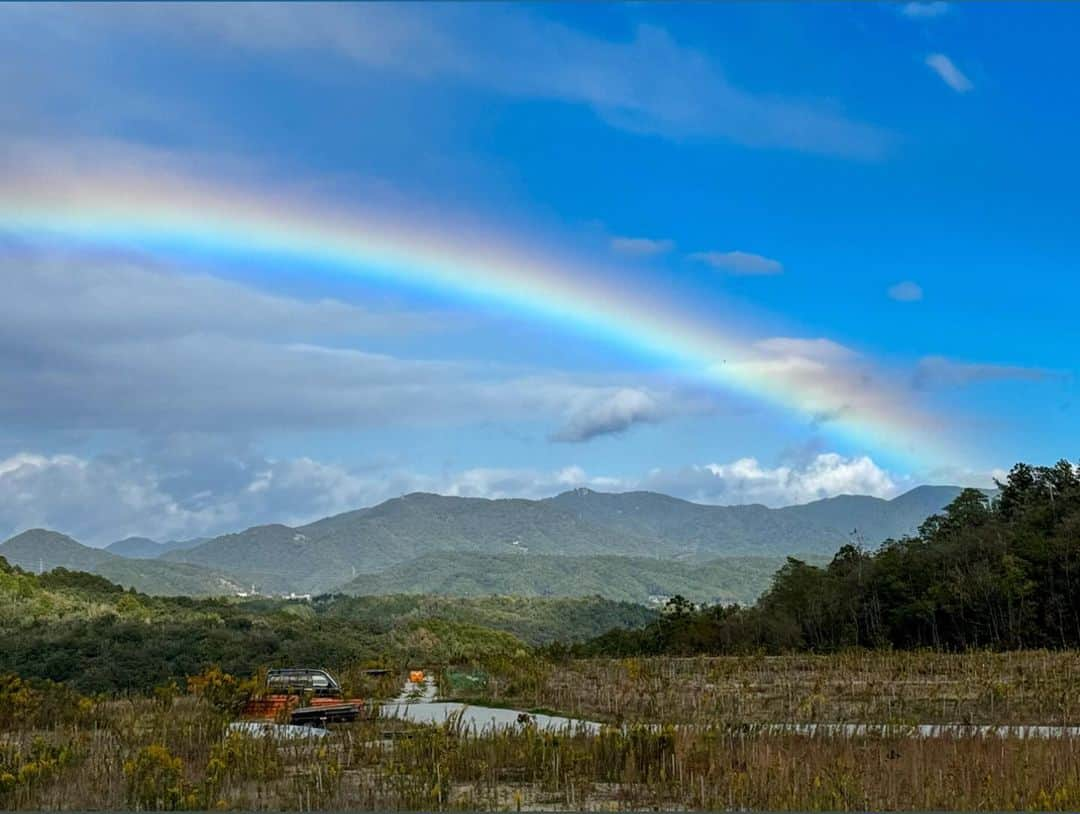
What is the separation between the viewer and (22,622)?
6003cm

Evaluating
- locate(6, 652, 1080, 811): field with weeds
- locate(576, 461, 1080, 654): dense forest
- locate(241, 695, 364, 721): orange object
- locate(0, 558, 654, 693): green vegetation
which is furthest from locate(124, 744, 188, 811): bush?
locate(576, 461, 1080, 654): dense forest

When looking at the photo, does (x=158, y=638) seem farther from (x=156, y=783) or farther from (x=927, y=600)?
(x=156, y=783)

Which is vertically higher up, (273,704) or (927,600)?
(927,600)

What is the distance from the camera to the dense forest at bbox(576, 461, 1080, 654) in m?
42.0

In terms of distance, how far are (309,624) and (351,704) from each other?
54757 mm

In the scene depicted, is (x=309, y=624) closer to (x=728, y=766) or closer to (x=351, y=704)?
(x=351, y=704)

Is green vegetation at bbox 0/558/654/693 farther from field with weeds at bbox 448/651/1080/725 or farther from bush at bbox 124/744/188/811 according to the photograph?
bush at bbox 124/744/188/811

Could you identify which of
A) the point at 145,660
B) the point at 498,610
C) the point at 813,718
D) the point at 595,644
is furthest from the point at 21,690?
the point at 498,610

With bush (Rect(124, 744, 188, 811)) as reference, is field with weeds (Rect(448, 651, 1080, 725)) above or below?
below

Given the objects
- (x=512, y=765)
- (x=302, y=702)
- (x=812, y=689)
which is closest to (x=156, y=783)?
(x=512, y=765)

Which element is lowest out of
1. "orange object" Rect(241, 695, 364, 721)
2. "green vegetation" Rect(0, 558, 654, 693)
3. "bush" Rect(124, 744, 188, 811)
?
"green vegetation" Rect(0, 558, 654, 693)

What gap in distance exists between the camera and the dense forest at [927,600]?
4203 cm

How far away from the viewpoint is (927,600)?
4388cm

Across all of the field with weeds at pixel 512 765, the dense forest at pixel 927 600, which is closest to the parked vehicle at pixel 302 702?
the field with weeds at pixel 512 765
